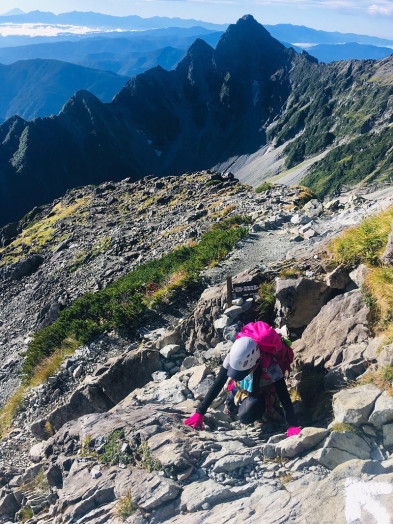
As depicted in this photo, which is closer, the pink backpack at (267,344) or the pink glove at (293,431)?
the pink glove at (293,431)

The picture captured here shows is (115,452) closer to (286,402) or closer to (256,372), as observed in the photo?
(256,372)

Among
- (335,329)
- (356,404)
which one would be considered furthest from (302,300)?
(356,404)

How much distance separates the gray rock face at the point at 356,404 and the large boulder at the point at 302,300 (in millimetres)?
3858

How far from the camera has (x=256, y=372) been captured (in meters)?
7.37

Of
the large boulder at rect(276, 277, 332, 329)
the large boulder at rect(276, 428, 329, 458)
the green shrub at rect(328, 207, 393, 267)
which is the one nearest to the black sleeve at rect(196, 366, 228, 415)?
the large boulder at rect(276, 428, 329, 458)

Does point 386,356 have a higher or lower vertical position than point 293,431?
higher

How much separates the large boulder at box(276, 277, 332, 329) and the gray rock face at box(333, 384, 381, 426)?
386 centimetres

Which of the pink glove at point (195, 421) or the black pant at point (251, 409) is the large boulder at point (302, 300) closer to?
the black pant at point (251, 409)

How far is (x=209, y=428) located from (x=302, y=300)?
4.12 metres

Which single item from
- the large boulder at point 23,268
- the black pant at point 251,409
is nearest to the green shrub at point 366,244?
the black pant at point 251,409

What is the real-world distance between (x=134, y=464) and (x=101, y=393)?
532cm

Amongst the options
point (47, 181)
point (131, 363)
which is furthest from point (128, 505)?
point (47, 181)

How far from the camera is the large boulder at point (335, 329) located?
8156mm

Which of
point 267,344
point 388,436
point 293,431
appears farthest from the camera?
point 267,344
